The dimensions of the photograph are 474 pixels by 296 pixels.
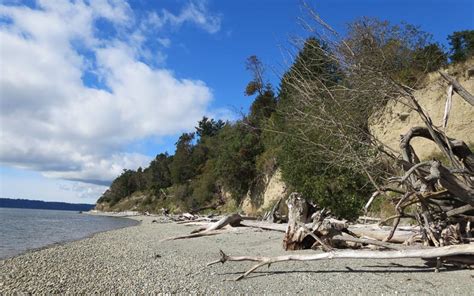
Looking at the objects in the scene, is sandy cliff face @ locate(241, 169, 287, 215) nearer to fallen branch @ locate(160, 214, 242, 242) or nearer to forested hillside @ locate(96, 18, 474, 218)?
forested hillside @ locate(96, 18, 474, 218)

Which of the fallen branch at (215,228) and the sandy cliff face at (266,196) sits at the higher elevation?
the sandy cliff face at (266,196)

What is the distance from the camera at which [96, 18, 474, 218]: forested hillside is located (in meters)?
7.87

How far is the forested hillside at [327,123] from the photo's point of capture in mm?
7867

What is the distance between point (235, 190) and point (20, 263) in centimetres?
3179

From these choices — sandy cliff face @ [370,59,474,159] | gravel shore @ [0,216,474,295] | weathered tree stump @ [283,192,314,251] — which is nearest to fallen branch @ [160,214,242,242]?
gravel shore @ [0,216,474,295]

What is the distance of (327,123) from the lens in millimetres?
7922

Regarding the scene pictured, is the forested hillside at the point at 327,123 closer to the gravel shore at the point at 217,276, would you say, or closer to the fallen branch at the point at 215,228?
the gravel shore at the point at 217,276

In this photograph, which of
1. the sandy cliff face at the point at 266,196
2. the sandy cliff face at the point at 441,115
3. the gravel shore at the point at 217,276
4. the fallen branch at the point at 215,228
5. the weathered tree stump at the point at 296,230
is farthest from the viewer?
the sandy cliff face at the point at 266,196

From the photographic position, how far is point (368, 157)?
8367 millimetres

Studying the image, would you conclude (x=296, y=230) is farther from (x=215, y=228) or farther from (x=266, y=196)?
(x=266, y=196)

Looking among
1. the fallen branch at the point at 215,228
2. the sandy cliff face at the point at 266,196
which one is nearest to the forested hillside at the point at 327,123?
the sandy cliff face at the point at 266,196

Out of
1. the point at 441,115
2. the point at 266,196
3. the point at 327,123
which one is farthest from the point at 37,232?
the point at 441,115

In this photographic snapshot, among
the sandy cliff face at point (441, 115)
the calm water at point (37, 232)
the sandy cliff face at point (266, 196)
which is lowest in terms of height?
the calm water at point (37, 232)

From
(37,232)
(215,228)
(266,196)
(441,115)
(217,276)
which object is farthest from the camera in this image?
(266,196)
